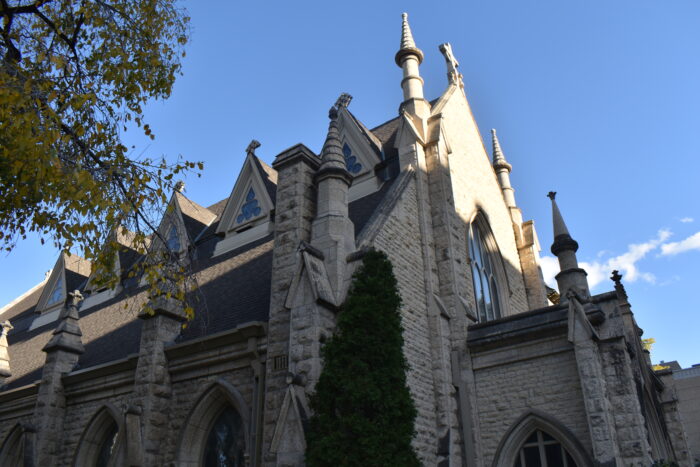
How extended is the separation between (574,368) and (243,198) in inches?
422

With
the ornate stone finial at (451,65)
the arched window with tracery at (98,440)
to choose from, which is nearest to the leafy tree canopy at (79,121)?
the arched window with tracery at (98,440)

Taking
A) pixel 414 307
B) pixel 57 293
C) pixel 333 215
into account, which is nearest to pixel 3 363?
pixel 57 293

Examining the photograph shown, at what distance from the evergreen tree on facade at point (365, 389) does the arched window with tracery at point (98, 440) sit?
7134mm

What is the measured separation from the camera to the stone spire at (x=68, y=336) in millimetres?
14172

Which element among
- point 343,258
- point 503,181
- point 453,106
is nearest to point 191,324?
point 343,258

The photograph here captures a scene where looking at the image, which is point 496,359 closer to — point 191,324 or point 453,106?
point 191,324

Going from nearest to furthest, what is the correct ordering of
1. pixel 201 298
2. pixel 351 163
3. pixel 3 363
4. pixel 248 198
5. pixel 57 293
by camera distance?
pixel 201 298 < pixel 351 163 < pixel 3 363 < pixel 248 198 < pixel 57 293

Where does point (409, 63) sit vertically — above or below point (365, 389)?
above

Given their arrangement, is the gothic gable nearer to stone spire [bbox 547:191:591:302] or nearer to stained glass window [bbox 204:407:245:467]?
stained glass window [bbox 204:407:245:467]

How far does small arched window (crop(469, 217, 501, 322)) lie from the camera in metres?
14.7

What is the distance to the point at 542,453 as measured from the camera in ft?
34.8

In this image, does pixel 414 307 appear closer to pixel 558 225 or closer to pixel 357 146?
pixel 558 225

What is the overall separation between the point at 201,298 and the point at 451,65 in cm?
1099

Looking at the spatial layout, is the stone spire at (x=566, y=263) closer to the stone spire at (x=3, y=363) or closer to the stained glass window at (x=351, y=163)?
the stained glass window at (x=351, y=163)
